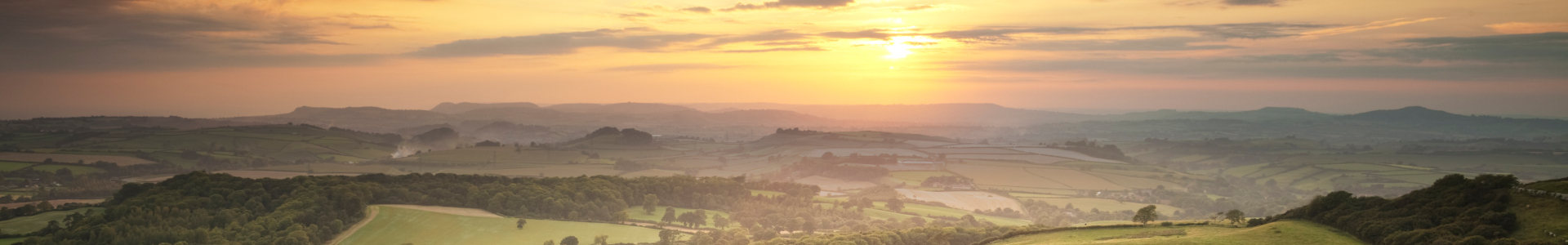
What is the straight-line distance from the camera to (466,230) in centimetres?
5100

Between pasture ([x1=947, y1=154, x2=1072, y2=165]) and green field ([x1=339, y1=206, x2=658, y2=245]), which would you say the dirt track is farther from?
pasture ([x1=947, y1=154, x2=1072, y2=165])

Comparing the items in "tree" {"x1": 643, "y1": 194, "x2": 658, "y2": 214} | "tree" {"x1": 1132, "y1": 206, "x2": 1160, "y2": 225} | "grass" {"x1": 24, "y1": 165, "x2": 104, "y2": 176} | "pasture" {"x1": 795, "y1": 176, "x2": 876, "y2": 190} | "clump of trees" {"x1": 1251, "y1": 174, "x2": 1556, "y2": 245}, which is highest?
"clump of trees" {"x1": 1251, "y1": 174, "x2": 1556, "y2": 245}

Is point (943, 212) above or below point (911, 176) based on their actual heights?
below

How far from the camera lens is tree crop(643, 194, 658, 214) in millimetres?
65000

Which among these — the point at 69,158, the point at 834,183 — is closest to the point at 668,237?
the point at 834,183

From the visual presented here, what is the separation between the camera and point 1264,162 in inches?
4828

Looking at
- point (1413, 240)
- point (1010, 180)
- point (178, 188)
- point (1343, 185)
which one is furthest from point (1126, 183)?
point (178, 188)

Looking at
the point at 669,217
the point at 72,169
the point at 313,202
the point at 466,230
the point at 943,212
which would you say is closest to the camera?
the point at 466,230

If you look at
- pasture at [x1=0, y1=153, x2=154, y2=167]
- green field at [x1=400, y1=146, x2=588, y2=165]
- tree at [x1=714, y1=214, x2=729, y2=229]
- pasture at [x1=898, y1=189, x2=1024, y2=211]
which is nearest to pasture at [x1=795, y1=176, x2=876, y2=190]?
pasture at [x1=898, y1=189, x2=1024, y2=211]

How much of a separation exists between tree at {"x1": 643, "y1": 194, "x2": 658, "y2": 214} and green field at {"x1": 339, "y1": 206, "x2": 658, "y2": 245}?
28.7 ft

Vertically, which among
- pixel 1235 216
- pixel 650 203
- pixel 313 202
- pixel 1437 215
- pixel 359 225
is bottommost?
pixel 650 203

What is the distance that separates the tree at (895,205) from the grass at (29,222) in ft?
204

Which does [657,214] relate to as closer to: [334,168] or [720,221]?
[720,221]

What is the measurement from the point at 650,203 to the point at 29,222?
41741 millimetres
